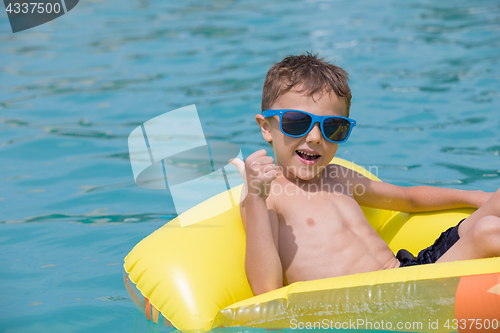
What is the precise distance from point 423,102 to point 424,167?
61.3 inches

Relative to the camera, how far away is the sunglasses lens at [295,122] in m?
2.35

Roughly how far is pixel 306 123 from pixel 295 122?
0.16 ft

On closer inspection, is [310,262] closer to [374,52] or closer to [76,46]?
[374,52]

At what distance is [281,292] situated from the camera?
2086mm

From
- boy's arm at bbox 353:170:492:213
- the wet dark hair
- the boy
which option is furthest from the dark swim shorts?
the wet dark hair

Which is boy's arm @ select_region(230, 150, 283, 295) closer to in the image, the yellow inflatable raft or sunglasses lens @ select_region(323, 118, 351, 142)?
the yellow inflatable raft

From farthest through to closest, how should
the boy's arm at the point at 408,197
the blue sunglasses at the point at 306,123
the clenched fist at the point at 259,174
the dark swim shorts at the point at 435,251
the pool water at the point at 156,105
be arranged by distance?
the pool water at the point at 156,105 < the boy's arm at the point at 408,197 < the dark swim shorts at the point at 435,251 < the blue sunglasses at the point at 306,123 < the clenched fist at the point at 259,174

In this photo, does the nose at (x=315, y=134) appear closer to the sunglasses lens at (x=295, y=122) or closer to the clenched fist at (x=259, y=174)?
the sunglasses lens at (x=295, y=122)

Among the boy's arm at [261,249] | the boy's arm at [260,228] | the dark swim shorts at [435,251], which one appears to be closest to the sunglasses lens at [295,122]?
the boy's arm at [260,228]

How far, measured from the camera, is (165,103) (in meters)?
5.91

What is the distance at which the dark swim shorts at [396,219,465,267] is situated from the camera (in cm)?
245

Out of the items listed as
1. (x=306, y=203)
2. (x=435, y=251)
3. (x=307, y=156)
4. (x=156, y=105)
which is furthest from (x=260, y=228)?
(x=156, y=105)

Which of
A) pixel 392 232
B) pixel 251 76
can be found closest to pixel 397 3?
pixel 251 76

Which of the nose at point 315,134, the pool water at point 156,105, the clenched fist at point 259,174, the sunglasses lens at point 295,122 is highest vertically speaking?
the sunglasses lens at point 295,122
